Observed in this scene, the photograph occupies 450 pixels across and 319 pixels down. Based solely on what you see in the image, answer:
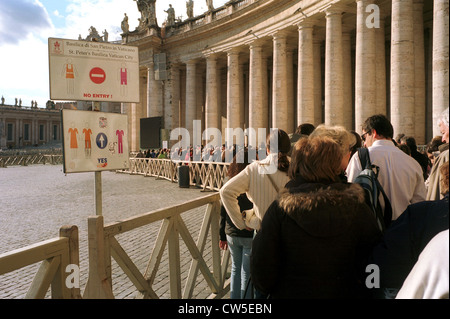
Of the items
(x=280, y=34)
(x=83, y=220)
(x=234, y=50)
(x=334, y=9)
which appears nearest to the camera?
(x=83, y=220)

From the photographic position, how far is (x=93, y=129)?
3.61 meters

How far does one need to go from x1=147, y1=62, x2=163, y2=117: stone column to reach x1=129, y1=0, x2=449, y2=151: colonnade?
163cm

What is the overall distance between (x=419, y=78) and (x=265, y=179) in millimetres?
15536

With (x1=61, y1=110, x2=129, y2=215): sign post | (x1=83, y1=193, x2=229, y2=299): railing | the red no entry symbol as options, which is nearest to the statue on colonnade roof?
the red no entry symbol

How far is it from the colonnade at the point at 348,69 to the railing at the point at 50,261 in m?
12.2

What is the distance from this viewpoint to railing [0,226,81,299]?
6.64ft

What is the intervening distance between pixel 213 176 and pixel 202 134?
15195 mm

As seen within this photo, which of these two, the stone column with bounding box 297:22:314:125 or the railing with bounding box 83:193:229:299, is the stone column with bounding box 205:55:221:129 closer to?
the stone column with bounding box 297:22:314:125

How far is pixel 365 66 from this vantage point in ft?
49.9

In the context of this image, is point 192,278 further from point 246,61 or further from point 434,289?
point 246,61

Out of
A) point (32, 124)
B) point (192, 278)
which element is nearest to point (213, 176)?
point (192, 278)

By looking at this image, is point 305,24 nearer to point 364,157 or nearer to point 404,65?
point 404,65

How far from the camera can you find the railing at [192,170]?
48.8 feet

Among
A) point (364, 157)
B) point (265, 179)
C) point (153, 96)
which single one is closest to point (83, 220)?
point (265, 179)
